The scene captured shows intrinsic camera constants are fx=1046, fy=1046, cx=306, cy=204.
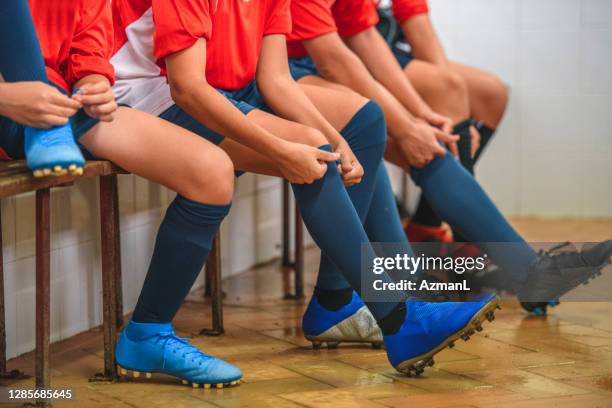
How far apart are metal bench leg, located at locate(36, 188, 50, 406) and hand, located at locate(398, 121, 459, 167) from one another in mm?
1074

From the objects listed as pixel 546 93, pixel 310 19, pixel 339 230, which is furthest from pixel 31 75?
pixel 546 93

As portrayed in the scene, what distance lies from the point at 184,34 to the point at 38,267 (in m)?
0.51

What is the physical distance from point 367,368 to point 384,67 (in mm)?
945

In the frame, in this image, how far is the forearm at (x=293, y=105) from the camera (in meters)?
2.21

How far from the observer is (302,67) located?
8.86 feet

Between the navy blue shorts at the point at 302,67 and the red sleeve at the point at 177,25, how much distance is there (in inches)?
25.4

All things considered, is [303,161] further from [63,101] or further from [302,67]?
[302,67]

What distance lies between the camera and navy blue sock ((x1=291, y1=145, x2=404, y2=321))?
203 cm

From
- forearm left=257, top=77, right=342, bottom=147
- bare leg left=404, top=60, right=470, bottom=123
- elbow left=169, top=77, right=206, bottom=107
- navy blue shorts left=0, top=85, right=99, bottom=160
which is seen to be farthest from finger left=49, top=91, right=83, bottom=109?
bare leg left=404, top=60, right=470, bottom=123

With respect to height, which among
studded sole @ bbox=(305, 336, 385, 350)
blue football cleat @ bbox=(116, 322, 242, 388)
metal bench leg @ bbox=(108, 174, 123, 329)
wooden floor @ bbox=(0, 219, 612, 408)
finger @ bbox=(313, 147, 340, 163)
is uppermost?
finger @ bbox=(313, 147, 340, 163)

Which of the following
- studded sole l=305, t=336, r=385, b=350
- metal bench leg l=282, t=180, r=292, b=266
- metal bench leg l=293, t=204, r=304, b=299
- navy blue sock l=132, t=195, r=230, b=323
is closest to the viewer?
navy blue sock l=132, t=195, r=230, b=323

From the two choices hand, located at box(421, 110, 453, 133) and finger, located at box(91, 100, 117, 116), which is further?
hand, located at box(421, 110, 453, 133)

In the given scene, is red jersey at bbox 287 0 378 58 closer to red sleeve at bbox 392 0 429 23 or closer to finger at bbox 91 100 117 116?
red sleeve at bbox 392 0 429 23

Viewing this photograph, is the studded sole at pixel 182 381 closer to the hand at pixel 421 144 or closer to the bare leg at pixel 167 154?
the bare leg at pixel 167 154
